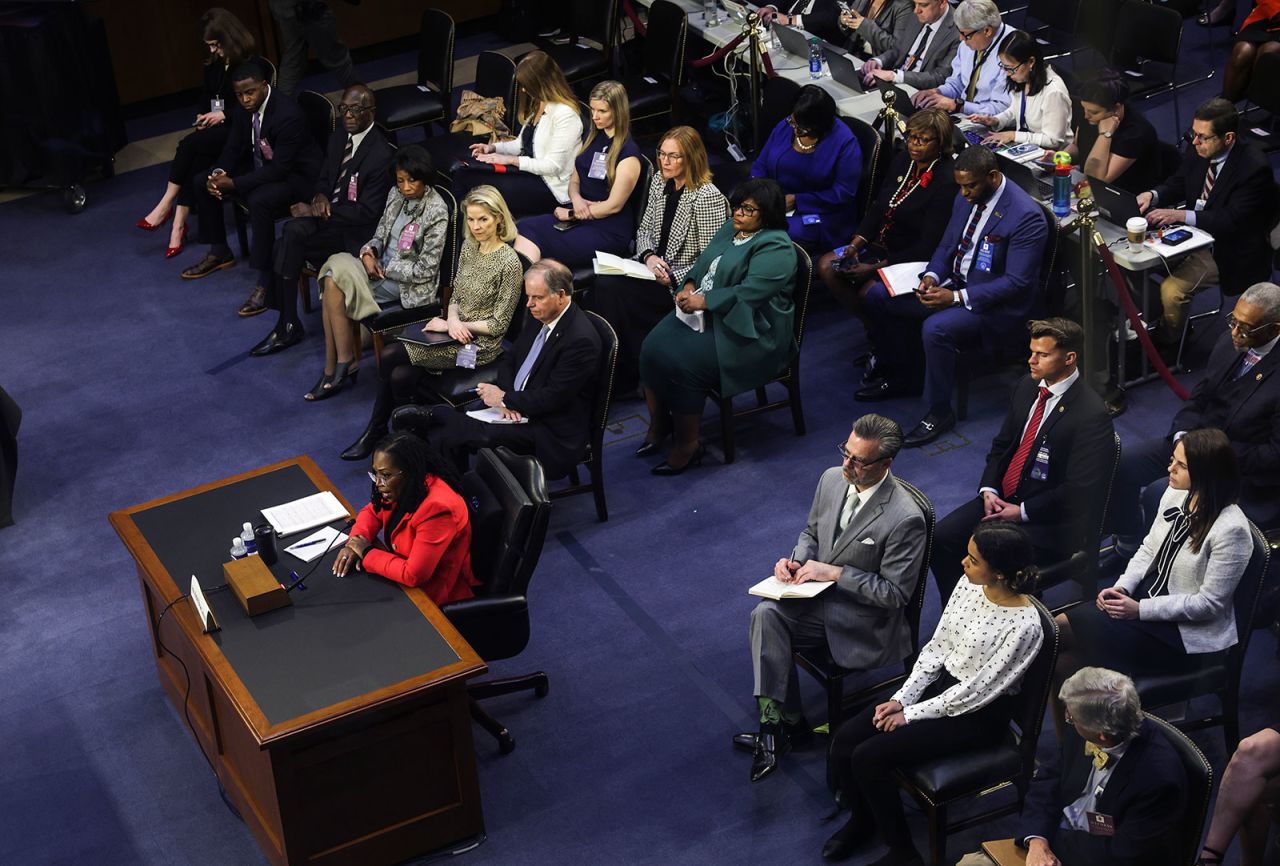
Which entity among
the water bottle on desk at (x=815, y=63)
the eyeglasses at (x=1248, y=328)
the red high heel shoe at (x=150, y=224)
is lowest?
the red high heel shoe at (x=150, y=224)

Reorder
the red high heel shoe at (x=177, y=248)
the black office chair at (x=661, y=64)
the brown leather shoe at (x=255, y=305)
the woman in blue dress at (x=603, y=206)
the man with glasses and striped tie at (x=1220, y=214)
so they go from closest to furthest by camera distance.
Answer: the man with glasses and striped tie at (x=1220, y=214), the woman in blue dress at (x=603, y=206), the brown leather shoe at (x=255, y=305), the red high heel shoe at (x=177, y=248), the black office chair at (x=661, y=64)

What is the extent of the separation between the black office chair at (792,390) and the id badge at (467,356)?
1002 mm

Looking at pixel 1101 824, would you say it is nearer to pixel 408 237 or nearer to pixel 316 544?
pixel 316 544

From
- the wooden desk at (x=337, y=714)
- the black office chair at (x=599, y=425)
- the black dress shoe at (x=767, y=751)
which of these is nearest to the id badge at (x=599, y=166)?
the black office chair at (x=599, y=425)

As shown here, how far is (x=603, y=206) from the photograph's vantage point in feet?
25.1

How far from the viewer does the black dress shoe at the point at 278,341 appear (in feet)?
26.6

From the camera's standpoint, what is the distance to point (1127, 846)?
13.9 feet

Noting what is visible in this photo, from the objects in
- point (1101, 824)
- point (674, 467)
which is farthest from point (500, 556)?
point (1101, 824)

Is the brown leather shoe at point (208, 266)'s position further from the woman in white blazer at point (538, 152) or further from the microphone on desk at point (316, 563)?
the microphone on desk at point (316, 563)

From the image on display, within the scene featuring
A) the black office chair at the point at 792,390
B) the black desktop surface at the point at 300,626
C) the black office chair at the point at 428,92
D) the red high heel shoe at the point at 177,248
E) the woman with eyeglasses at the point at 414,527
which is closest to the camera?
the black desktop surface at the point at 300,626

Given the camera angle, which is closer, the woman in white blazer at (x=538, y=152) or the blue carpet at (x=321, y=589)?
the blue carpet at (x=321, y=589)

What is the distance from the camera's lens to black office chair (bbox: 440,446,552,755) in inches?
208

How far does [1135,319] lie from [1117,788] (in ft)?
9.59

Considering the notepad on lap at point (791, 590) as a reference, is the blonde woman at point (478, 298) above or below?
above
